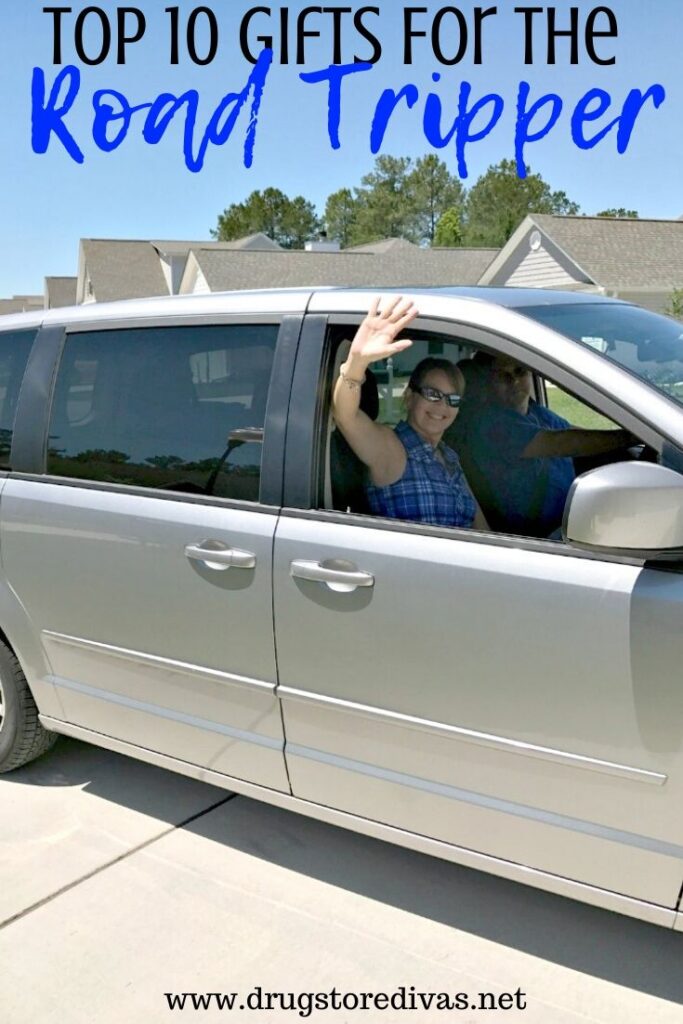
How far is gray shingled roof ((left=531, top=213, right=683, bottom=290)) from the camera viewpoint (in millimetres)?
28891

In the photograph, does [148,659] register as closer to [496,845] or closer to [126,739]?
[126,739]

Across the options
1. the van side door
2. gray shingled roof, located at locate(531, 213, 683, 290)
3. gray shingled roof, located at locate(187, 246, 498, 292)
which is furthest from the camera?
gray shingled roof, located at locate(187, 246, 498, 292)

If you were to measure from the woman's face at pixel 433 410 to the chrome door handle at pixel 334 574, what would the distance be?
1.79ft

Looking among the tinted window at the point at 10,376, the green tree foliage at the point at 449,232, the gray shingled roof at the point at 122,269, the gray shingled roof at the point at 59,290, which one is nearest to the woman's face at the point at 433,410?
the tinted window at the point at 10,376

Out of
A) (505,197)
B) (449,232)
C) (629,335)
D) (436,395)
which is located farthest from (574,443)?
(505,197)

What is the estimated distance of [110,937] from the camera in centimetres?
285

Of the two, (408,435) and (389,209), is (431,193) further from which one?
(408,435)

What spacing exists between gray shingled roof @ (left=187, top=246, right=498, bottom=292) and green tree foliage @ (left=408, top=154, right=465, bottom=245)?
52668 mm

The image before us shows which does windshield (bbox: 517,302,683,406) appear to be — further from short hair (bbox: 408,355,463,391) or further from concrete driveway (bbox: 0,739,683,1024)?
concrete driveway (bbox: 0,739,683,1024)

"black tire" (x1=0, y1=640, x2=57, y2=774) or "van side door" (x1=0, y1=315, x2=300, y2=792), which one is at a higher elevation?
"van side door" (x1=0, y1=315, x2=300, y2=792)

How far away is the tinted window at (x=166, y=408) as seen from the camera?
9.53 feet

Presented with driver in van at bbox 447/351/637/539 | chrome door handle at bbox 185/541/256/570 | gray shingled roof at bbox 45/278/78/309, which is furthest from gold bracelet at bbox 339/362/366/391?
gray shingled roof at bbox 45/278/78/309

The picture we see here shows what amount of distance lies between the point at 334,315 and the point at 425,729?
118 cm

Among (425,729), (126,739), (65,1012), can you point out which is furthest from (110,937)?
(425,729)
